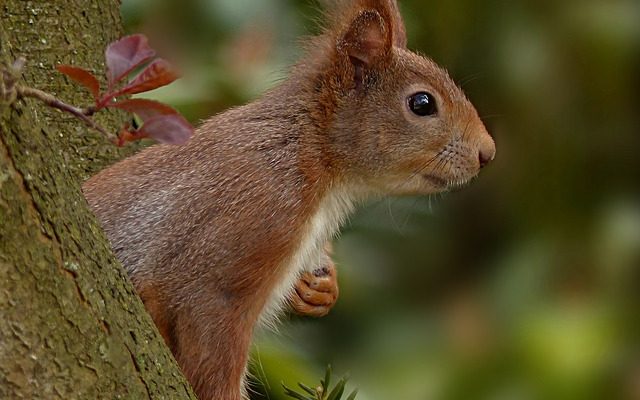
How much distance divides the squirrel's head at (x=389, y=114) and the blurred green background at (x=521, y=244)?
0.98 metres

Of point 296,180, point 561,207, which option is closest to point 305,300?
point 296,180

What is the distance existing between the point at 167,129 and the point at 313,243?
61 centimetres

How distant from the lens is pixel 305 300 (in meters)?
1.51

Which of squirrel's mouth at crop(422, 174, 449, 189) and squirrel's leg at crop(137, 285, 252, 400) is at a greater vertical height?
squirrel's mouth at crop(422, 174, 449, 189)

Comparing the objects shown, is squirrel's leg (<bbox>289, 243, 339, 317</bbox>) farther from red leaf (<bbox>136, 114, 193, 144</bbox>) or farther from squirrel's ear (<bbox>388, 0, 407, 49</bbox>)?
red leaf (<bbox>136, 114, 193, 144</bbox>)

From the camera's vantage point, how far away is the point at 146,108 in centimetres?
79

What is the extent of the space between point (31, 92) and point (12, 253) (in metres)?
0.10

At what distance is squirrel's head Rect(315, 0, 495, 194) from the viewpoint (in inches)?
55.9

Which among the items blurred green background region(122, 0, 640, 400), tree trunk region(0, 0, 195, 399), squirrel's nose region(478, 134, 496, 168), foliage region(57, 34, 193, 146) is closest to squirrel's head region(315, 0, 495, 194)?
squirrel's nose region(478, 134, 496, 168)

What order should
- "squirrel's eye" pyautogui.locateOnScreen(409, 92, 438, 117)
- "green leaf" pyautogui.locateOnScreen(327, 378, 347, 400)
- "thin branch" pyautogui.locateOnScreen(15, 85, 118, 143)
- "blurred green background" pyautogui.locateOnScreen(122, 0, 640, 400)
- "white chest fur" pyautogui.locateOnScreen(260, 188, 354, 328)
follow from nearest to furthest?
"thin branch" pyautogui.locateOnScreen(15, 85, 118, 143), "green leaf" pyautogui.locateOnScreen(327, 378, 347, 400), "white chest fur" pyautogui.locateOnScreen(260, 188, 354, 328), "squirrel's eye" pyautogui.locateOnScreen(409, 92, 438, 117), "blurred green background" pyautogui.locateOnScreen(122, 0, 640, 400)

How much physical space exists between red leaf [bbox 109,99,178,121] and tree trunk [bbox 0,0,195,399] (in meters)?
0.06

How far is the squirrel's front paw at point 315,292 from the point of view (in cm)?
151

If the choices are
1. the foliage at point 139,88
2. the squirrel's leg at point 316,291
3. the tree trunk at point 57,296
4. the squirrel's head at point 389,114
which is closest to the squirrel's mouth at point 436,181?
the squirrel's head at point 389,114

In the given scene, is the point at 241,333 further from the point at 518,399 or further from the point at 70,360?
the point at 518,399
